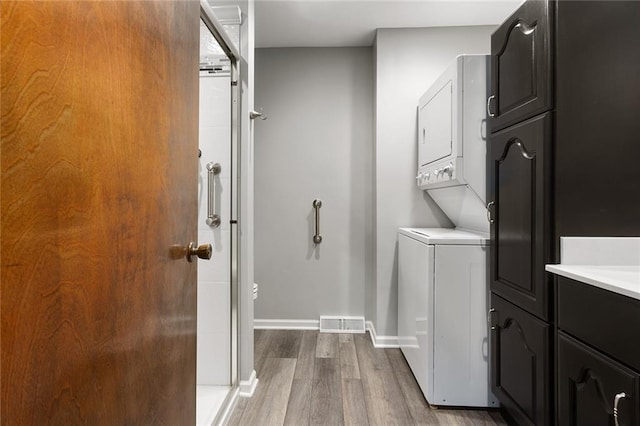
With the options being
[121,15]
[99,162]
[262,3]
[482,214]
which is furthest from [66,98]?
[262,3]

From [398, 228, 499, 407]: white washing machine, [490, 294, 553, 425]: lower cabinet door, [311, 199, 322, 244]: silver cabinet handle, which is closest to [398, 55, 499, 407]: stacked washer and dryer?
[398, 228, 499, 407]: white washing machine

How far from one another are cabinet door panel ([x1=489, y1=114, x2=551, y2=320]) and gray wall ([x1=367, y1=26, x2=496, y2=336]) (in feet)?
3.44

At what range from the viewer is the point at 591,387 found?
1087 millimetres

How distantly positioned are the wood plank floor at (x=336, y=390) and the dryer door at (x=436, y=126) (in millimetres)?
1439

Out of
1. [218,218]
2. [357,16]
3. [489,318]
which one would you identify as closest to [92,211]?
[218,218]

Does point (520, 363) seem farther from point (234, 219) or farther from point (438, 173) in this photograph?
point (234, 219)

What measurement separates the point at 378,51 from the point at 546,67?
175 cm

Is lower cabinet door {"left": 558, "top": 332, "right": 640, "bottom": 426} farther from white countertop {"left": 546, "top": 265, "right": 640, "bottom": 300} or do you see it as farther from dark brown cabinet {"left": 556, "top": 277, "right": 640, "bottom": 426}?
white countertop {"left": 546, "top": 265, "right": 640, "bottom": 300}

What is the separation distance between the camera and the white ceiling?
2549 millimetres

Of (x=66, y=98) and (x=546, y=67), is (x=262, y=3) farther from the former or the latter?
(x=66, y=98)

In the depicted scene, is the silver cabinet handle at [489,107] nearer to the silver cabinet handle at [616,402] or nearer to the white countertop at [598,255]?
the white countertop at [598,255]

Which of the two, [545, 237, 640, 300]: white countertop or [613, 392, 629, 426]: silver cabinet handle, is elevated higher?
[545, 237, 640, 300]: white countertop

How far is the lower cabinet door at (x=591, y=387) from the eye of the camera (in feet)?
3.09

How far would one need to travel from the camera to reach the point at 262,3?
8.39 ft
